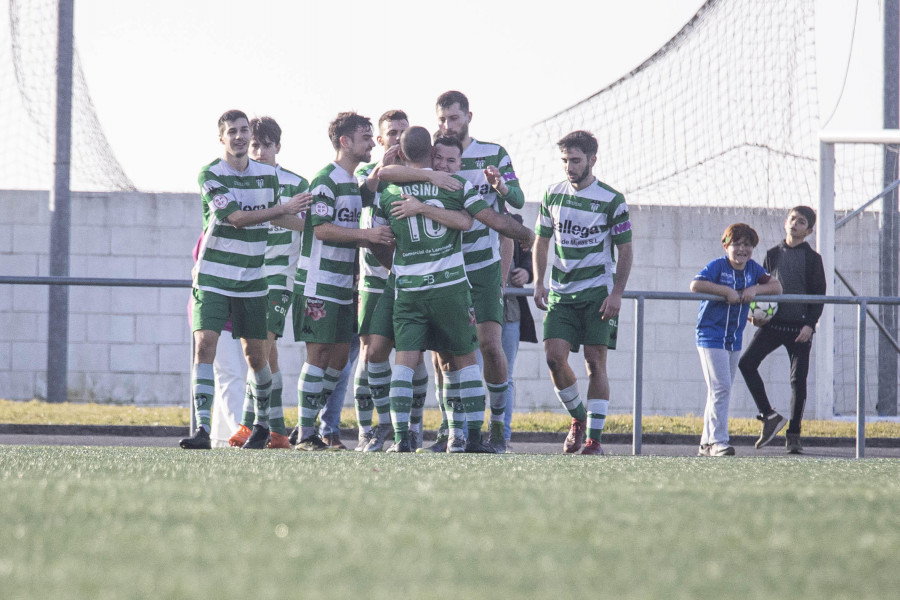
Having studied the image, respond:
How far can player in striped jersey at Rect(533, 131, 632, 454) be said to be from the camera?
6.02 meters

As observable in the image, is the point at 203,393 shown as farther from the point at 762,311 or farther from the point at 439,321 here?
the point at 762,311

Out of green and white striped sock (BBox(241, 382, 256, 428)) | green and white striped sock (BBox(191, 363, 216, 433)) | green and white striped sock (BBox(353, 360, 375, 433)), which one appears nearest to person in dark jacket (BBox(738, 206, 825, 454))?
green and white striped sock (BBox(353, 360, 375, 433))

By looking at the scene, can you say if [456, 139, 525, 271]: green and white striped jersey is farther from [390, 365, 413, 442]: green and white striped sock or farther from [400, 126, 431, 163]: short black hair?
[390, 365, 413, 442]: green and white striped sock

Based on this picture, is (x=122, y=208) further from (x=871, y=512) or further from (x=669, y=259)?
(x=871, y=512)

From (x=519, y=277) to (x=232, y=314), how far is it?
7.30 ft

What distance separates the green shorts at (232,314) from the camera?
5594 mm

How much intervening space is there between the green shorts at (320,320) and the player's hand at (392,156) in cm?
78

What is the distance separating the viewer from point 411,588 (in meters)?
1.68

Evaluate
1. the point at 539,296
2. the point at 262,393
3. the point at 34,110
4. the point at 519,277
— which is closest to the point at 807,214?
the point at 519,277

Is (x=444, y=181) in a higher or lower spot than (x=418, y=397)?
higher

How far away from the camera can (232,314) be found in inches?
225

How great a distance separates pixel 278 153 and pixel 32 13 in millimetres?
7082

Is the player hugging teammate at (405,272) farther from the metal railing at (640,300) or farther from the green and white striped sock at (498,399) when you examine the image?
the metal railing at (640,300)

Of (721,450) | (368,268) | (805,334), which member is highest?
(368,268)
